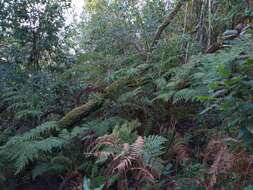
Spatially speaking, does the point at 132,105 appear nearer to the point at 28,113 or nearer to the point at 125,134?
the point at 125,134

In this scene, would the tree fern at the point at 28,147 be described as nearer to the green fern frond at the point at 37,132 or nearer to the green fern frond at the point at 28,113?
the green fern frond at the point at 37,132

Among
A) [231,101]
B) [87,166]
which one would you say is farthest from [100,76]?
[231,101]

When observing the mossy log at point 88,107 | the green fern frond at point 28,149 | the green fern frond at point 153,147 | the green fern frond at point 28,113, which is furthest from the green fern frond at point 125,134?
the green fern frond at point 28,113

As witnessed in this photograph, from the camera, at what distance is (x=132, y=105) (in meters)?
3.97

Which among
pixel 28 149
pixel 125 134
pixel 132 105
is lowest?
pixel 28 149

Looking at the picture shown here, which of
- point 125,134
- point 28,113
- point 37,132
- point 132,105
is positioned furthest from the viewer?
point 28,113

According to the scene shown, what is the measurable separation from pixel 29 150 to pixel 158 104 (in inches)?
57.1

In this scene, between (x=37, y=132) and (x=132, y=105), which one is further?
(x=132, y=105)

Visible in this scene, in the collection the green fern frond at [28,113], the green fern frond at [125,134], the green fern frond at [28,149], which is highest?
the green fern frond at [28,113]

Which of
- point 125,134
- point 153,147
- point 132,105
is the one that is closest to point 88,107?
point 132,105

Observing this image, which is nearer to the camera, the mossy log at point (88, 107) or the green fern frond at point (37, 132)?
the green fern frond at point (37, 132)

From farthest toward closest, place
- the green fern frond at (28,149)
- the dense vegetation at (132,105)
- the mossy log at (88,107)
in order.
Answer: the mossy log at (88,107), the green fern frond at (28,149), the dense vegetation at (132,105)

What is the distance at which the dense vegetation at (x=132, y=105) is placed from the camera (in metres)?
2.72

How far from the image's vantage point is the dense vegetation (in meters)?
2.72
